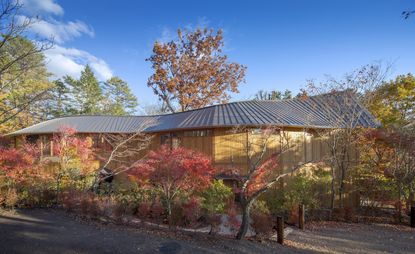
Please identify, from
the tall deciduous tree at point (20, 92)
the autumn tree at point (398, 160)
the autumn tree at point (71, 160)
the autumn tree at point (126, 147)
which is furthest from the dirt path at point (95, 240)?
the autumn tree at point (126, 147)

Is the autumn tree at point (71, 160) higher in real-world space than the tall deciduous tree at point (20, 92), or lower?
lower

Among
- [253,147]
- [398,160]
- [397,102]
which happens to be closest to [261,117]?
[253,147]

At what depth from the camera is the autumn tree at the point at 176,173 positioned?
7965 millimetres

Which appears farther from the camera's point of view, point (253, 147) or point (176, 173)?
point (253, 147)

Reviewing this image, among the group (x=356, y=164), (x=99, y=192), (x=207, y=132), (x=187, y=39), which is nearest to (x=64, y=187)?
(x=99, y=192)

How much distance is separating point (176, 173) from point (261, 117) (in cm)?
673

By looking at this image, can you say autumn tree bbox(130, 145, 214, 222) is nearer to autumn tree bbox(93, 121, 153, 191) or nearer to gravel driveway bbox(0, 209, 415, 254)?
gravel driveway bbox(0, 209, 415, 254)

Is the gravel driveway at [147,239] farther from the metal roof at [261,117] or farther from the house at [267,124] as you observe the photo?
Answer: the metal roof at [261,117]

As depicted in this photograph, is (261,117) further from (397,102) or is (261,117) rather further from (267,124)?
(397,102)

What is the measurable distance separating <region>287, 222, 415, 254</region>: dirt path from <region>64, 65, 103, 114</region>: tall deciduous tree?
30.5m

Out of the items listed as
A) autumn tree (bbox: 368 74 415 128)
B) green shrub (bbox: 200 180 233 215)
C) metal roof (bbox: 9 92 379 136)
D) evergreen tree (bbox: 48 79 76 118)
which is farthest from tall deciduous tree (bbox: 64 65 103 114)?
autumn tree (bbox: 368 74 415 128)

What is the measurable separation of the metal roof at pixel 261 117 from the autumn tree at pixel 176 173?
415cm

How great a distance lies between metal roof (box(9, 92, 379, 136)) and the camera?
12.6 meters

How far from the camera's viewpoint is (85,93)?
3403 centimetres
